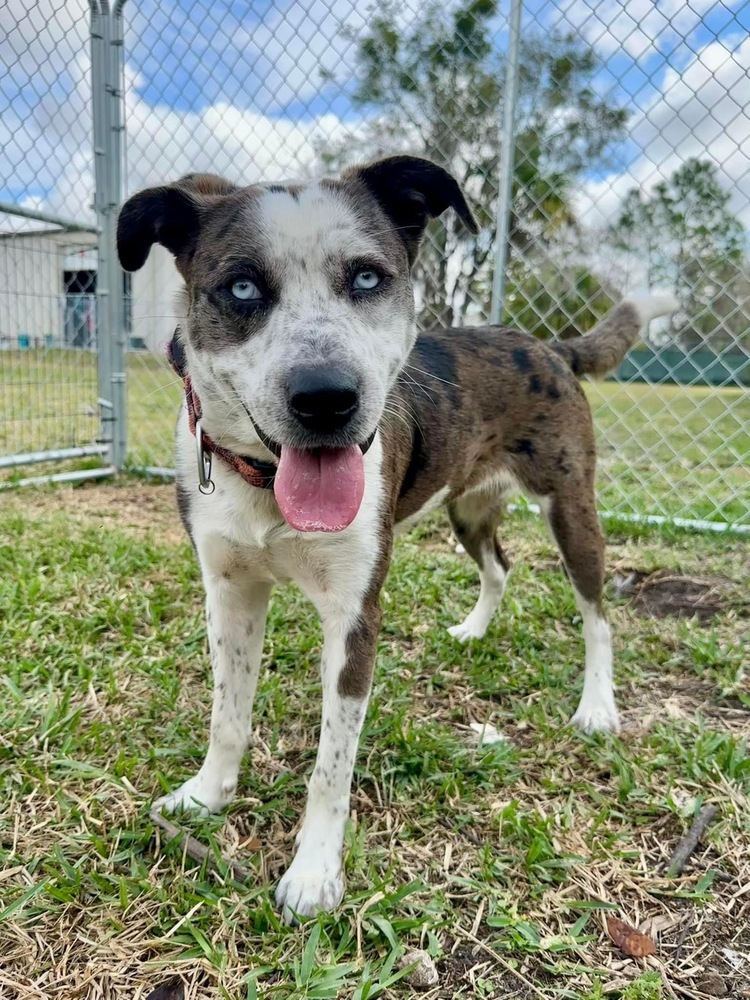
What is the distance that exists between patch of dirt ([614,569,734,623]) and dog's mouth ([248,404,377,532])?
7.64 ft

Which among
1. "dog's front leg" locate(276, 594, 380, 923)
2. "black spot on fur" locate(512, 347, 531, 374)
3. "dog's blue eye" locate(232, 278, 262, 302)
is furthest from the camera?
"black spot on fur" locate(512, 347, 531, 374)

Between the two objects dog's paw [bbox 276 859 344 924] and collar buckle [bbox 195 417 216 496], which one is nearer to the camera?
dog's paw [bbox 276 859 344 924]

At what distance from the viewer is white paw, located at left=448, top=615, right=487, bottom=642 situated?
10.2 ft

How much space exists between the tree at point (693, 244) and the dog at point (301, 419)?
2.96m

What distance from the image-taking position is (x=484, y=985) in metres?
1.50

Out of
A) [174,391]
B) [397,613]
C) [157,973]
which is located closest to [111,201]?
[174,391]

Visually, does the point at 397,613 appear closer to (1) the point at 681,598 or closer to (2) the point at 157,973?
(1) the point at 681,598

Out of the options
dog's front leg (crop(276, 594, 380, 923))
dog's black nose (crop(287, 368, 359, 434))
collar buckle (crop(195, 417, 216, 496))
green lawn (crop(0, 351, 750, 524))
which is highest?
dog's black nose (crop(287, 368, 359, 434))

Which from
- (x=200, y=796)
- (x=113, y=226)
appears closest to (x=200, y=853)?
(x=200, y=796)

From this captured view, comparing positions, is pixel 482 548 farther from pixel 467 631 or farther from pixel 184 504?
pixel 184 504

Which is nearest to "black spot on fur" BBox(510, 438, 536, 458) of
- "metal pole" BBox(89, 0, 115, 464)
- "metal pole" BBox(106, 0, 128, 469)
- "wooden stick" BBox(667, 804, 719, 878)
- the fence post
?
"wooden stick" BBox(667, 804, 719, 878)

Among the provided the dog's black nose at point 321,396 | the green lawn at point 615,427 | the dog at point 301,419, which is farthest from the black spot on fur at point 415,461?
the green lawn at point 615,427

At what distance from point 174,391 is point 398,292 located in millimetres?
5045

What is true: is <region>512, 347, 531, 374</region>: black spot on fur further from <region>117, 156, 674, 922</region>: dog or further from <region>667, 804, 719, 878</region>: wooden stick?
<region>667, 804, 719, 878</region>: wooden stick
